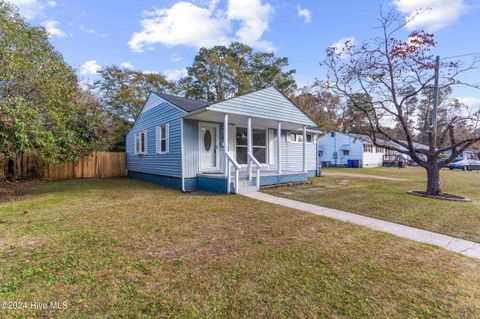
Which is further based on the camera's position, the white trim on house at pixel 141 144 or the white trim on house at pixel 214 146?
the white trim on house at pixel 141 144

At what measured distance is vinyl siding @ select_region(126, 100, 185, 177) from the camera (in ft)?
31.4

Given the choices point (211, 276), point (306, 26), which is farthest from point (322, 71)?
point (211, 276)

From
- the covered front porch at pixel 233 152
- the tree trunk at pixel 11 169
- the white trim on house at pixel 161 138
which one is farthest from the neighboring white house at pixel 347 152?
the tree trunk at pixel 11 169

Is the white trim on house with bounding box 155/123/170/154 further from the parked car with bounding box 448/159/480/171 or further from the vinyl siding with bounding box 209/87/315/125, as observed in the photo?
the parked car with bounding box 448/159/480/171

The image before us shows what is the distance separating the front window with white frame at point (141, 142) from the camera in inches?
498

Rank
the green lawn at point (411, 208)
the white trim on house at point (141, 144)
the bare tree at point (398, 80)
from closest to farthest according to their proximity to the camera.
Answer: the green lawn at point (411, 208) → the bare tree at point (398, 80) → the white trim on house at point (141, 144)

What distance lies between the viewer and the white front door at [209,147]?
982cm

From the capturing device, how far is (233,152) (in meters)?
10.8

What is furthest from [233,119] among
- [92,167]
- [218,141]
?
[92,167]

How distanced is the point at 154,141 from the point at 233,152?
3968mm

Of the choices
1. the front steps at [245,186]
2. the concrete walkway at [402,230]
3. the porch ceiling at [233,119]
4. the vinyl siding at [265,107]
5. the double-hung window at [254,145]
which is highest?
the vinyl siding at [265,107]

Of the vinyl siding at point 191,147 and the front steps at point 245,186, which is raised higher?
the vinyl siding at point 191,147

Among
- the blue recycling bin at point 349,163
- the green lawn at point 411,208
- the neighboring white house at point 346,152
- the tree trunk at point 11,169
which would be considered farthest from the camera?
the blue recycling bin at point 349,163

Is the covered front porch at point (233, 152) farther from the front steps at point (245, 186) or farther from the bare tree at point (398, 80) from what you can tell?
the bare tree at point (398, 80)
